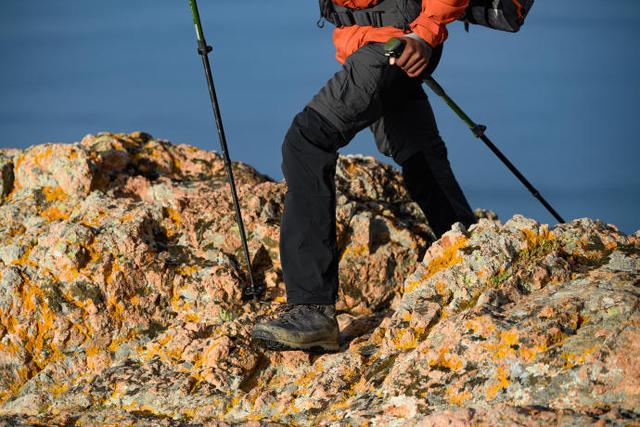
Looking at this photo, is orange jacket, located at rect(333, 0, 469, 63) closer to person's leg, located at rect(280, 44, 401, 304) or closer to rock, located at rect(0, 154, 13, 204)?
person's leg, located at rect(280, 44, 401, 304)

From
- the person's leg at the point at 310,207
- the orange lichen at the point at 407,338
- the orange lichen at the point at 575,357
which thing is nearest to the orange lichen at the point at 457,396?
the orange lichen at the point at 575,357

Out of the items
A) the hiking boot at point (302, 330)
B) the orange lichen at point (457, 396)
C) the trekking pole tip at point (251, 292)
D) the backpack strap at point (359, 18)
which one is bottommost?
the orange lichen at point (457, 396)

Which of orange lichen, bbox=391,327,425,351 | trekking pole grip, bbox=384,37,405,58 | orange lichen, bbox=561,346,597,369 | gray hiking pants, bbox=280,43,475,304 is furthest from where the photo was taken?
gray hiking pants, bbox=280,43,475,304

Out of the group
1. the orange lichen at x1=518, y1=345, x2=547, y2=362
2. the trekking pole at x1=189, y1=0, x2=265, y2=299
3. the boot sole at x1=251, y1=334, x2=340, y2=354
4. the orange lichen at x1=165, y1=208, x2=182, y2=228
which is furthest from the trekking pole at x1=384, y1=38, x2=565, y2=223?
the orange lichen at x1=518, y1=345, x2=547, y2=362

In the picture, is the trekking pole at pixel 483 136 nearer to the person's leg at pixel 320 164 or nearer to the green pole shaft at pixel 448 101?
the green pole shaft at pixel 448 101

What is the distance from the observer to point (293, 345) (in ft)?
18.6

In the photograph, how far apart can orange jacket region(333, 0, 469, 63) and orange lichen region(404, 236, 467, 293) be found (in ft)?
4.67

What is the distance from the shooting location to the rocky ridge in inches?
165

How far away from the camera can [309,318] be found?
229 inches

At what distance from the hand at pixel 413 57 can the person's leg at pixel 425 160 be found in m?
0.99

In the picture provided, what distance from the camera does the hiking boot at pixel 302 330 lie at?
222 inches

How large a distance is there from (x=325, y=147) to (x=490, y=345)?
2119 millimetres

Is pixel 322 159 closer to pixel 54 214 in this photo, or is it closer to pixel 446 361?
pixel 446 361

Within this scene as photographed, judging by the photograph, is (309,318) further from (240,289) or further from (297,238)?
(240,289)
